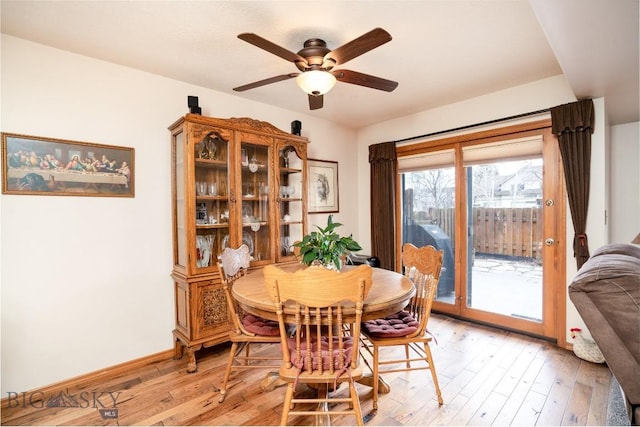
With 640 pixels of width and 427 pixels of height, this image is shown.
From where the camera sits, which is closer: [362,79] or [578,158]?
[362,79]

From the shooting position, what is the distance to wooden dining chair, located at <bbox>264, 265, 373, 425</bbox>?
140cm

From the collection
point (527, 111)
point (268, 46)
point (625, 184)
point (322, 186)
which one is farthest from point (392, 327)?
point (625, 184)

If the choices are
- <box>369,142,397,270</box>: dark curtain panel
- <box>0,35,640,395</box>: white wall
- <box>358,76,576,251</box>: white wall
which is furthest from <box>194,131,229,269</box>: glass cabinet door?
<box>358,76,576,251</box>: white wall

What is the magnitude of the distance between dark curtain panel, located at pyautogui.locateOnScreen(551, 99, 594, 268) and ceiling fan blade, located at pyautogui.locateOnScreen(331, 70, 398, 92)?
1.74 metres

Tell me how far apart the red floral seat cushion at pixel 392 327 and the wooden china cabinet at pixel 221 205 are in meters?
1.29

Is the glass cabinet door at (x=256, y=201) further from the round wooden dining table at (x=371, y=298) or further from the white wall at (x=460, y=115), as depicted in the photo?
the white wall at (x=460, y=115)

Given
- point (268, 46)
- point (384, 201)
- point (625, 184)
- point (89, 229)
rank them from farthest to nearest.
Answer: point (384, 201)
point (625, 184)
point (89, 229)
point (268, 46)

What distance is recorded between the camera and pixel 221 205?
9.02ft

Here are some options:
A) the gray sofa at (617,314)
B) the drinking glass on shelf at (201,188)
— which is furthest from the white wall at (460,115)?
the drinking glass on shelf at (201,188)

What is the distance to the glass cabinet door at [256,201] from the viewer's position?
9.36 feet

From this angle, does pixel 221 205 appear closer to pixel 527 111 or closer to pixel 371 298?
pixel 371 298

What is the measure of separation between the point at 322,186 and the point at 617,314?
3.15 m

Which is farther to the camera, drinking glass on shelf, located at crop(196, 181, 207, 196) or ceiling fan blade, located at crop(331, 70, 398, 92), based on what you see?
drinking glass on shelf, located at crop(196, 181, 207, 196)

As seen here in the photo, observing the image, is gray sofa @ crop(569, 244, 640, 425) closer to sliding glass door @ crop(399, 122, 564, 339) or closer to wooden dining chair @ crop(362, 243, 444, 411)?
wooden dining chair @ crop(362, 243, 444, 411)
